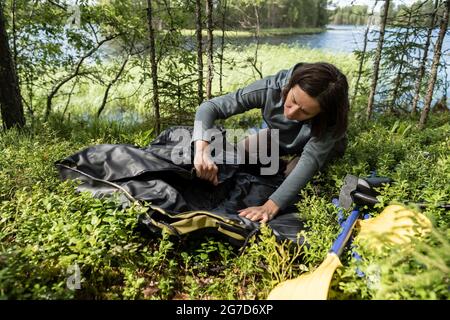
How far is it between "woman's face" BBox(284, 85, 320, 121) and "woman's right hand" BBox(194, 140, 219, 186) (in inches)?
32.7

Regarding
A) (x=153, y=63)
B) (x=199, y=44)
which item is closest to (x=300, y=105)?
(x=199, y=44)

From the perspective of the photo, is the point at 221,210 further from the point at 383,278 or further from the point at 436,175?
the point at 436,175

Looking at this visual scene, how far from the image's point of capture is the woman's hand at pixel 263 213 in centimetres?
275

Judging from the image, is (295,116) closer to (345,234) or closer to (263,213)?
(263,213)

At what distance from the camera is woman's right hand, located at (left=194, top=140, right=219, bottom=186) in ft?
9.70

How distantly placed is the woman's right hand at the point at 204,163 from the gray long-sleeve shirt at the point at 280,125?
9cm

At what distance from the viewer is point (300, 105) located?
2836 millimetres

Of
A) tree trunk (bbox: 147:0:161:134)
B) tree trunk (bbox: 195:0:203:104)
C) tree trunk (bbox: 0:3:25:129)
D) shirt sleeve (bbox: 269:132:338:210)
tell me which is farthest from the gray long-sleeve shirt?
tree trunk (bbox: 0:3:25:129)

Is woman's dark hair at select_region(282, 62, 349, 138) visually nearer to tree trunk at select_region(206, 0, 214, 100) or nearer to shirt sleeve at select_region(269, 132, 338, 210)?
shirt sleeve at select_region(269, 132, 338, 210)

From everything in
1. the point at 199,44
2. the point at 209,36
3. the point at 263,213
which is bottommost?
the point at 263,213

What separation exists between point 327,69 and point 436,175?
4.54 feet

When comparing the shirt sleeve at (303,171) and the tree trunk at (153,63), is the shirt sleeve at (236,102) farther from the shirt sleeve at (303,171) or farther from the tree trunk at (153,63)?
the tree trunk at (153,63)

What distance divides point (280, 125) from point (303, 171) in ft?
2.67

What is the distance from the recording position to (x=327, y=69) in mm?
2816
